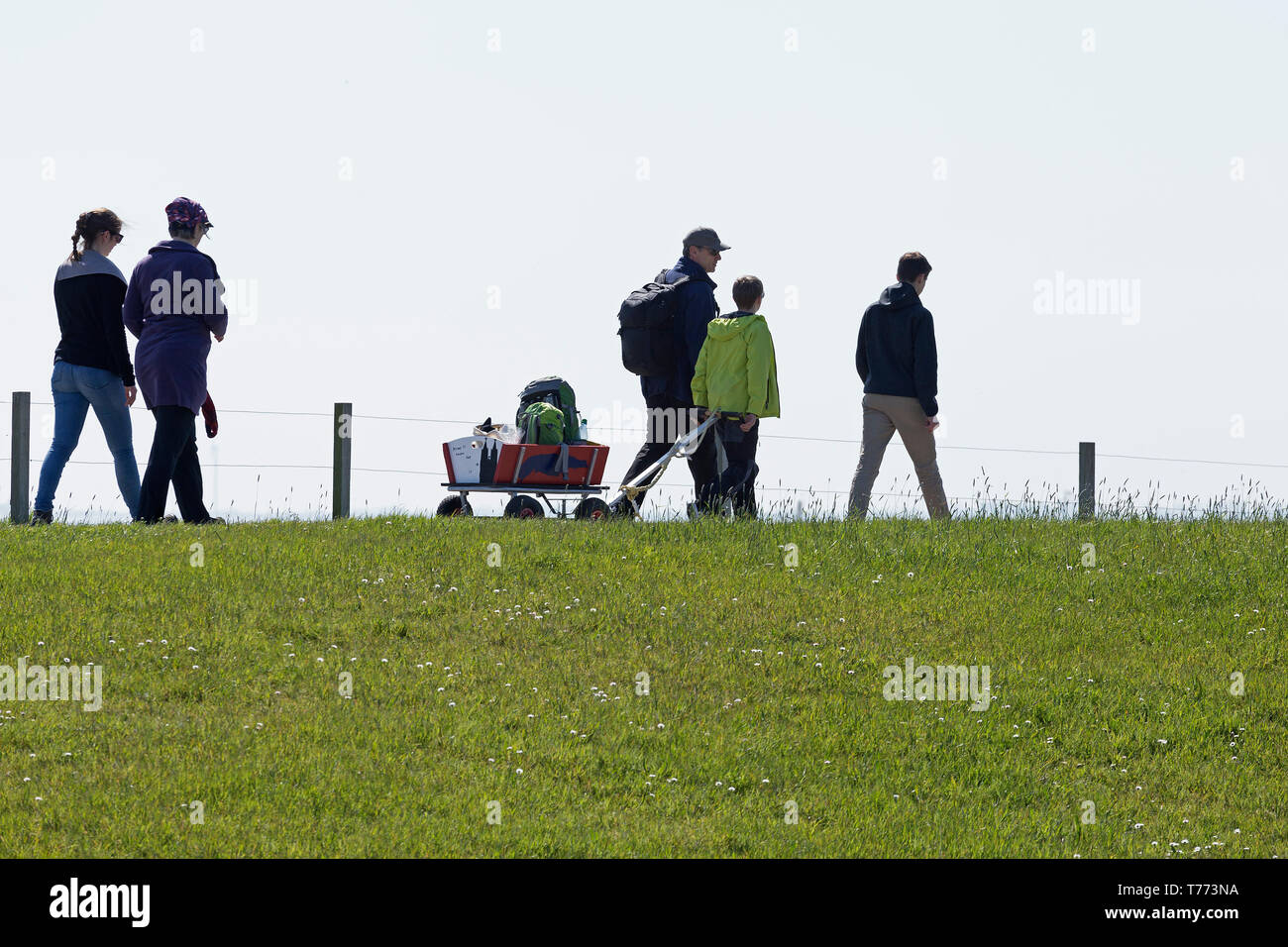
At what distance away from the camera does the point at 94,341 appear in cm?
1350

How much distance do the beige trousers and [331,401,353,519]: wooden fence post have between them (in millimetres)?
8032

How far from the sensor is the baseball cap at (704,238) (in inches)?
548

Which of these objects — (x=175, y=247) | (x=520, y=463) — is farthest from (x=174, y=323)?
(x=520, y=463)

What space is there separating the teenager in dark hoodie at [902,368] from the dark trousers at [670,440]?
146 cm

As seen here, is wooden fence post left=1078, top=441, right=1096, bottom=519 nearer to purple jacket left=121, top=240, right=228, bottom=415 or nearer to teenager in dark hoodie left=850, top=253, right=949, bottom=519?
teenager in dark hoodie left=850, top=253, right=949, bottom=519

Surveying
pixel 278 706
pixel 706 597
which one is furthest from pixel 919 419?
pixel 278 706

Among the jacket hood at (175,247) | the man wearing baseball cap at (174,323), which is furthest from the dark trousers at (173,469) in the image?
the jacket hood at (175,247)

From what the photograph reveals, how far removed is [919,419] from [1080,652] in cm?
390

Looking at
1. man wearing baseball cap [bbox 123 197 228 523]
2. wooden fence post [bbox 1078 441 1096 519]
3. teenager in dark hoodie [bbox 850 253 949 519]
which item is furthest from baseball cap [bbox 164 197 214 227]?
wooden fence post [bbox 1078 441 1096 519]

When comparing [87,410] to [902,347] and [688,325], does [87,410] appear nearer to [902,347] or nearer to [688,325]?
[688,325]

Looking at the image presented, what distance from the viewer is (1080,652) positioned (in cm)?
1038

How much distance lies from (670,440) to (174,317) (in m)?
4.60
